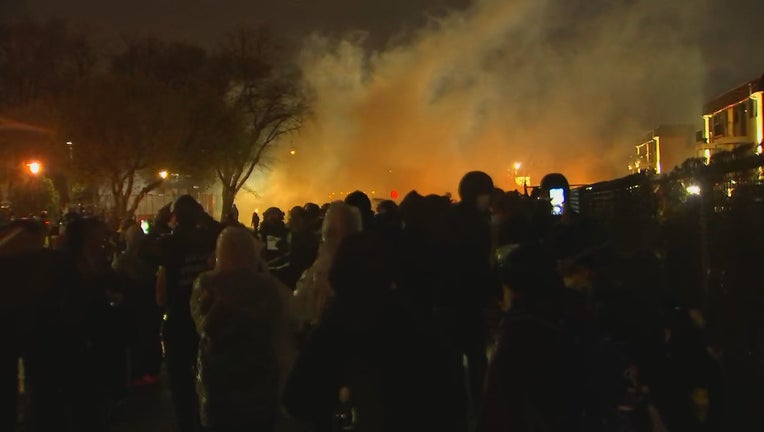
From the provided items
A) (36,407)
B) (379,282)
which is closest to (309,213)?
(36,407)

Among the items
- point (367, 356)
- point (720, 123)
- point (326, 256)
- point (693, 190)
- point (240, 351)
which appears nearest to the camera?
point (367, 356)

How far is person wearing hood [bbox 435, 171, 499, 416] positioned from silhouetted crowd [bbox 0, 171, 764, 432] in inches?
0.5

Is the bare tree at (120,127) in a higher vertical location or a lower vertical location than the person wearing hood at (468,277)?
higher

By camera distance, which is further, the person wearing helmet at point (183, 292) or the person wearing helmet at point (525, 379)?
the person wearing helmet at point (183, 292)

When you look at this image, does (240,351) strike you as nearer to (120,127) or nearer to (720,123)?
(120,127)

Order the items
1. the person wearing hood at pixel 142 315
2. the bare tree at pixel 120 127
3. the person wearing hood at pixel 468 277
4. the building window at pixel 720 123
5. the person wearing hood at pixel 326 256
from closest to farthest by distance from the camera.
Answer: the person wearing hood at pixel 326 256, the person wearing hood at pixel 468 277, the person wearing hood at pixel 142 315, the bare tree at pixel 120 127, the building window at pixel 720 123

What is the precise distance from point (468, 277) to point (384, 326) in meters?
2.93

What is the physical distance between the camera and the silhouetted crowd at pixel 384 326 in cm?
292

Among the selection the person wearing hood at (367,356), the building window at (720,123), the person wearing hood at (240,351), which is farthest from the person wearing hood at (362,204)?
the building window at (720,123)

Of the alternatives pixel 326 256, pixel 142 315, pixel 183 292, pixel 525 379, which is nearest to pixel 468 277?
pixel 326 256

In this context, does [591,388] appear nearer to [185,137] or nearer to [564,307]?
[564,307]

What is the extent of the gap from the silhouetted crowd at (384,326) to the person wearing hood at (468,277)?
1 centimetres

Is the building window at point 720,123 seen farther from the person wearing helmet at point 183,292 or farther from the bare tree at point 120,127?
the person wearing helmet at point 183,292

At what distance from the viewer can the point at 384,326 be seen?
2965 millimetres
